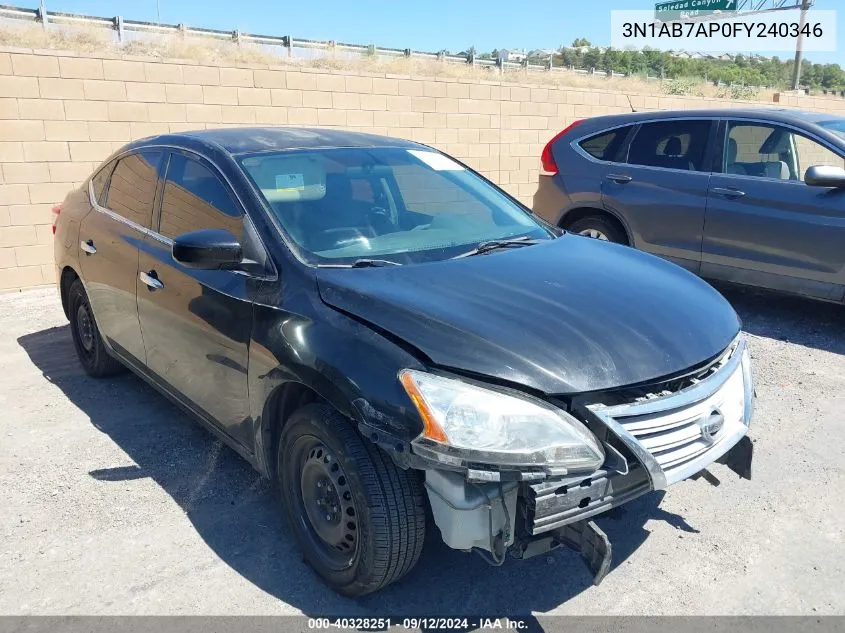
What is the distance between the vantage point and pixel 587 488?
2254 millimetres

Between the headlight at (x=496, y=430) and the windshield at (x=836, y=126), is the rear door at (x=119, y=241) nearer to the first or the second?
the headlight at (x=496, y=430)

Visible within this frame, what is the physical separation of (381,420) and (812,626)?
5.64 feet

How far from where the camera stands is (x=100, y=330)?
4.58 metres

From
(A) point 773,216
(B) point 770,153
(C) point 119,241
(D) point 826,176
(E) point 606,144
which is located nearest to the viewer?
(C) point 119,241

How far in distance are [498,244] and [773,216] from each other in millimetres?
3559

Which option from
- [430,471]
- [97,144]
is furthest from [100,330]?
[97,144]

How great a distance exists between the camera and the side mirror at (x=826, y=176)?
5379 millimetres

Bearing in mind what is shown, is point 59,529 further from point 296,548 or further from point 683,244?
point 683,244

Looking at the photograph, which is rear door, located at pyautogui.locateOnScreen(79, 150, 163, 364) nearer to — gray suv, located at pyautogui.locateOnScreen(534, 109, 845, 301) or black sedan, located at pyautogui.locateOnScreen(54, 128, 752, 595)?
black sedan, located at pyautogui.locateOnScreen(54, 128, 752, 595)

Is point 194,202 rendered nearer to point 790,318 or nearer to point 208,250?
point 208,250

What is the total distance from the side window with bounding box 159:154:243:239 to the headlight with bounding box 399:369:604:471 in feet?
4.38

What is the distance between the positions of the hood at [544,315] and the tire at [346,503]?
420 millimetres

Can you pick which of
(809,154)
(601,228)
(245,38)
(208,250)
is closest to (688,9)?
(245,38)

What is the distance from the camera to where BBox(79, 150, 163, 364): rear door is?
3986 millimetres
